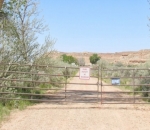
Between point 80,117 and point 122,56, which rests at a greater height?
point 122,56

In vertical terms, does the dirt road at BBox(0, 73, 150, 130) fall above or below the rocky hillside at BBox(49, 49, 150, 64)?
below

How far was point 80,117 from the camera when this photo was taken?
10578mm

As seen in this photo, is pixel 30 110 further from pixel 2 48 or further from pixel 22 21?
pixel 22 21

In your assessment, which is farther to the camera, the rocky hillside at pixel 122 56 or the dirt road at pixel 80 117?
the rocky hillside at pixel 122 56

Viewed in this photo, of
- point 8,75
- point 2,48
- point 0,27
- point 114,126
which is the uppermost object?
point 0,27

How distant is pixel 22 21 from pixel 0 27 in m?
3.27

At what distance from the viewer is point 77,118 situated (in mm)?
10398

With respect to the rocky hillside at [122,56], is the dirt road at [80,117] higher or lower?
lower

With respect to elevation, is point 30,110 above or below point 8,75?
below

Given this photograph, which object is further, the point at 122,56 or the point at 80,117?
the point at 122,56

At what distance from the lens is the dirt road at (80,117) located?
9.09 metres

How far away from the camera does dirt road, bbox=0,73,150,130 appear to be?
9.09 metres

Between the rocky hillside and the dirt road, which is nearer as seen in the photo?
the dirt road

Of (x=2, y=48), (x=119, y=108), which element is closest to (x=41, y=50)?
(x=2, y=48)
